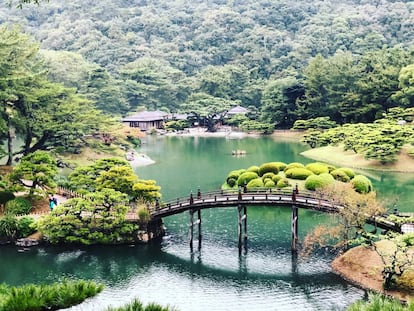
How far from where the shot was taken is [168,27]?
448 ft

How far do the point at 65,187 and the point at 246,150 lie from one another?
2960 cm

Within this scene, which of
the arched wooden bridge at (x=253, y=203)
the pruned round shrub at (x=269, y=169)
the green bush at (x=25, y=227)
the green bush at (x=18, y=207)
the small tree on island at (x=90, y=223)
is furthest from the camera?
the pruned round shrub at (x=269, y=169)

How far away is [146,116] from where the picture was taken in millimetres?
85938

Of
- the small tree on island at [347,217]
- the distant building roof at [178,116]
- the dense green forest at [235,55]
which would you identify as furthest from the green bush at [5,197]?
the distant building roof at [178,116]

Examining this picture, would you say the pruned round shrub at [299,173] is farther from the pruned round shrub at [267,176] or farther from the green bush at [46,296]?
the green bush at [46,296]

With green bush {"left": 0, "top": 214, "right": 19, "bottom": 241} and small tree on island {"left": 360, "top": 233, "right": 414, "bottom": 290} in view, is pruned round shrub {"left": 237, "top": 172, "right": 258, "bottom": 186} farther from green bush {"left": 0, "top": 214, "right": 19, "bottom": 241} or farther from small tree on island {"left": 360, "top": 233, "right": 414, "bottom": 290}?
small tree on island {"left": 360, "top": 233, "right": 414, "bottom": 290}

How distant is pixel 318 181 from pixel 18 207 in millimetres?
19049

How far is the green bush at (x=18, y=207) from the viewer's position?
102 ft

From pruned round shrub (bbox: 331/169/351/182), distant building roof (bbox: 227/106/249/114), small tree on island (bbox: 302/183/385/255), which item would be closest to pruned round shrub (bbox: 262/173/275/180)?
pruned round shrub (bbox: 331/169/351/182)

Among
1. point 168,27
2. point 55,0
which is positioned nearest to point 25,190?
point 168,27

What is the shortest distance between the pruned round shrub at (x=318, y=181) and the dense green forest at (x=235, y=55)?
88.2ft

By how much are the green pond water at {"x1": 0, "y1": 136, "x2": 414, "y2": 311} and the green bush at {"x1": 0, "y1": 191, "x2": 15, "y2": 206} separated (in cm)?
465

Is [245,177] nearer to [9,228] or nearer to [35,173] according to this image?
[35,173]

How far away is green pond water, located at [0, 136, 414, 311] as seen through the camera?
22.1 m
